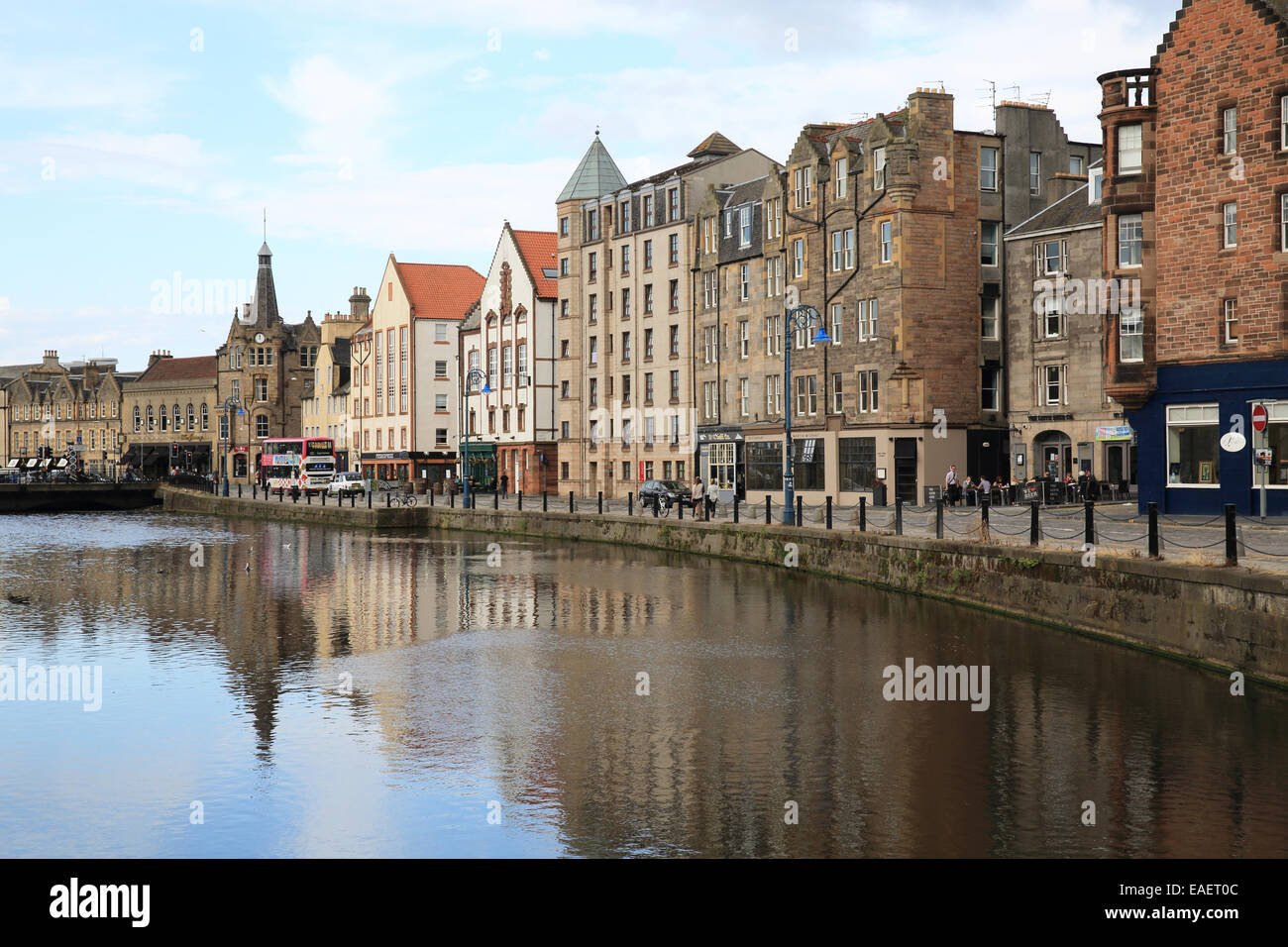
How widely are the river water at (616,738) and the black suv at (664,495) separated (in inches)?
779

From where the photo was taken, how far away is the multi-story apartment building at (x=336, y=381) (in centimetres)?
11025

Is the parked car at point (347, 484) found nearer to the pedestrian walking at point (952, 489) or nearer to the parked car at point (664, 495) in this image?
the parked car at point (664, 495)

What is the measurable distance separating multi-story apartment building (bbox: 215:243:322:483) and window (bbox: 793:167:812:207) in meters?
74.0

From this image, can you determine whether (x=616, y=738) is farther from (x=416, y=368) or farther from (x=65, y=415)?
(x=65, y=415)

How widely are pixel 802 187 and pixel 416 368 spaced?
45.2m

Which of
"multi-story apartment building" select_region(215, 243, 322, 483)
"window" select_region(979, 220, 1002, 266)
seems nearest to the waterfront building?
"window" select_region(979, 220, 1002, 266)

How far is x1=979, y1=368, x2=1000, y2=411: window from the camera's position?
5497 cm

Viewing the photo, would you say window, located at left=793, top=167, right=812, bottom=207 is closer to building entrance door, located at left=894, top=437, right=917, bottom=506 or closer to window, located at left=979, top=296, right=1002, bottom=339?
window, located at left=979, top=296, right=1002, bottom=339

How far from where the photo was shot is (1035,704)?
1741 cm

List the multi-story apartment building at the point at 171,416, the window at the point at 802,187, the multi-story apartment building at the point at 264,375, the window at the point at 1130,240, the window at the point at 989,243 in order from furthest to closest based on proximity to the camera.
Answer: the multi-story apartment building at the point at 171,416, the multi-story apartment building at the point at 264,375, the window at the point at 802,187, the window at the point at 989,243, the window at the point at 1130,240

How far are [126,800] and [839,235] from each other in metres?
47.0

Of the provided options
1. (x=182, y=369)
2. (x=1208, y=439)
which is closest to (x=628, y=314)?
(x=1208, y=439)

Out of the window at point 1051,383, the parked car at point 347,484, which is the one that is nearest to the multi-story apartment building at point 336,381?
the parked car at point 347,484
